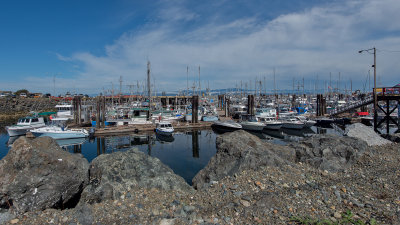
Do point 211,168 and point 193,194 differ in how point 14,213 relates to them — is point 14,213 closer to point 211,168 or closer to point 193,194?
point 193,194

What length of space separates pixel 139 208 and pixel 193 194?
7.71 feet

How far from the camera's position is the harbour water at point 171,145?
891 inches

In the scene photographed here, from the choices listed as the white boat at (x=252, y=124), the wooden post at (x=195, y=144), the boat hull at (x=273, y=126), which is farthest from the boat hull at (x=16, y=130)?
the boat hull at (x=273, y=126)

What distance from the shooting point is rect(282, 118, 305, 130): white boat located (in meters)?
41.1

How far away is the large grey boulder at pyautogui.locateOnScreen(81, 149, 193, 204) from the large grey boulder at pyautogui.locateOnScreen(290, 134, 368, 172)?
6853 mm

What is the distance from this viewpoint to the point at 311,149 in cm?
1377

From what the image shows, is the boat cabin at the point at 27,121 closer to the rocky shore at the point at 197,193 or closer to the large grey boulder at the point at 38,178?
the rocky shore at the point at 197,193

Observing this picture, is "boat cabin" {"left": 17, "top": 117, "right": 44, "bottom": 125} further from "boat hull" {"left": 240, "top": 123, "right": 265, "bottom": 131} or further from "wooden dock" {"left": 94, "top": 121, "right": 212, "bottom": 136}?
"boat hull" {"left": 240, "top": 123, "right": 265, "bottom": 131}

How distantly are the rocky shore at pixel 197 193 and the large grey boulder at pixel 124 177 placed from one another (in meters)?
0.04

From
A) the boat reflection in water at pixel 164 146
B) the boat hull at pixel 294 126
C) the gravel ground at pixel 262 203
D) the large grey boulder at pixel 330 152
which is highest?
the large grey boulder at pixel 330 152

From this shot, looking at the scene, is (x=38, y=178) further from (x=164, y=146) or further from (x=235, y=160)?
(x=164, y=146)

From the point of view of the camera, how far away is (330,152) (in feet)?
43.8

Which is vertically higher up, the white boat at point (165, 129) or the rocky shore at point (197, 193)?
the rocky shore at point (197, 193)

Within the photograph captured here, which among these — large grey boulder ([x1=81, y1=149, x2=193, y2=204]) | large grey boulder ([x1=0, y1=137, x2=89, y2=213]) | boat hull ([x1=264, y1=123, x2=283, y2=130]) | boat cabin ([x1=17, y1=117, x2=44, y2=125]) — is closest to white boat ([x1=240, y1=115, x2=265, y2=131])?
boat hull ([x1=264, y1=123, x2=283, y2=130])
